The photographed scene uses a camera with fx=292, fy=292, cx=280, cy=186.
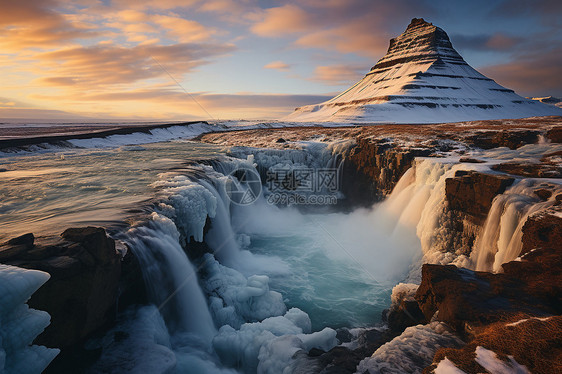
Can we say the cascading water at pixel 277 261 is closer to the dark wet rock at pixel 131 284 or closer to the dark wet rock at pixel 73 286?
the dark wet rock at pixel 131 284

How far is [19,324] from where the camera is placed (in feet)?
11.7

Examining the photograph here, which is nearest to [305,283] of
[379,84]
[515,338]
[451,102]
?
[515,338]

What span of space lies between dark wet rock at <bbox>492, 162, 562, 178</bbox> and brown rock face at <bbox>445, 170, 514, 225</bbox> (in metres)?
1.12

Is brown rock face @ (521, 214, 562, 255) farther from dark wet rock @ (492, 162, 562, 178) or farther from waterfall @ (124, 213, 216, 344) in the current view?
waterfall @ (124, 213, 216, 344)

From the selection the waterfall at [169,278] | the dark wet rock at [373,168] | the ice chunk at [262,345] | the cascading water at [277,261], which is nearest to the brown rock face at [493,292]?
the cascading water at [277,261]

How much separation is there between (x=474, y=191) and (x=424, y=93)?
114183 millimetres

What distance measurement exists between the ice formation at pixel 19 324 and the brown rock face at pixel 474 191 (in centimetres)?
1222

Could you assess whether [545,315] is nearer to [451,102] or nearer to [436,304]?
[436,304]

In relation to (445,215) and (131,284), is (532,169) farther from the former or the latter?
(131,284)

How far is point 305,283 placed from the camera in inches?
494

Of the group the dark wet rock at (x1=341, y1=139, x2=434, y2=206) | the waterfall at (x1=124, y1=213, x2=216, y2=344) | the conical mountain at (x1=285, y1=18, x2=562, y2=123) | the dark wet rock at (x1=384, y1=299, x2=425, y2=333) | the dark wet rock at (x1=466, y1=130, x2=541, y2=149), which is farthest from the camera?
the conical mountain at (x1=285, y1=18, x2=562, y2=123)

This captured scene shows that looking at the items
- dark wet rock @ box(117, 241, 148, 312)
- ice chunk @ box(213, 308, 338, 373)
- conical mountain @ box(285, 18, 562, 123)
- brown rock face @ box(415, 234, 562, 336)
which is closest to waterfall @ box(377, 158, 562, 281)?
brown rock face @ box(415, 234, 562, 336)

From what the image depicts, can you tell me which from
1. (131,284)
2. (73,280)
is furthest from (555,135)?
(73,280)

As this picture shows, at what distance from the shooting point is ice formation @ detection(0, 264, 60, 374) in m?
3.50
